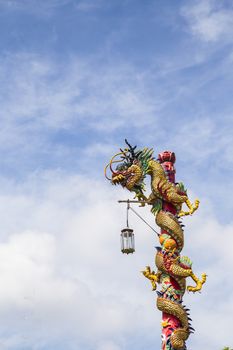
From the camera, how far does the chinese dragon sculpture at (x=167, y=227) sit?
22.6 metres

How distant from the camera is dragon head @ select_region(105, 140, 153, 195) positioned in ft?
79.7

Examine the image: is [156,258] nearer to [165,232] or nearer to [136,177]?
[165,232]

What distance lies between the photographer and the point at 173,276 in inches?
901

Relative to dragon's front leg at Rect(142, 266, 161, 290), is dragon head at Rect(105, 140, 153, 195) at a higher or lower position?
higher

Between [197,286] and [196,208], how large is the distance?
240 cm

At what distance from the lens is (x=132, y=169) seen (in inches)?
959

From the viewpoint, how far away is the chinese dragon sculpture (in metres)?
22.6

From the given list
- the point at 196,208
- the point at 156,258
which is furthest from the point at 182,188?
the point at 156,258

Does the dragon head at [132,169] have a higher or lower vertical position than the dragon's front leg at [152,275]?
higher

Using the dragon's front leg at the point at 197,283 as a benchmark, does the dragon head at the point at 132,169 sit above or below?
above

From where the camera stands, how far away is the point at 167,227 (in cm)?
2328

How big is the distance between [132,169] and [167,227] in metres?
2.31

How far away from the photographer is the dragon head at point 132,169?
79.7 ft

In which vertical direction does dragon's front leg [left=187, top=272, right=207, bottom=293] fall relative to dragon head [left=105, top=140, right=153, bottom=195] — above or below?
below
